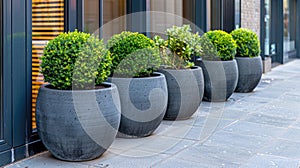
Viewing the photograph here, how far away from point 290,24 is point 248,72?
9195 millimetres

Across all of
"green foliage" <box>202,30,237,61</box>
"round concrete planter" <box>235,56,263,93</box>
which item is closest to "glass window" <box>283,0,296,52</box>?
"round concrete planter" <box>235,56,263,93</box>

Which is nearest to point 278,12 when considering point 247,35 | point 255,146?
point 247,35

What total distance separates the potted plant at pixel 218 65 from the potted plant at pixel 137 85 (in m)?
2.10

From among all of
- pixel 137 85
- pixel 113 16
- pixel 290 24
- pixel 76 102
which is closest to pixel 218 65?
pixel 113 16

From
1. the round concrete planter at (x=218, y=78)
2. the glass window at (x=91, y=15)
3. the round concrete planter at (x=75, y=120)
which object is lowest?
the round concrete planter at (x=75, y=120)

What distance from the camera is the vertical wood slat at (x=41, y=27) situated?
3.98 meters

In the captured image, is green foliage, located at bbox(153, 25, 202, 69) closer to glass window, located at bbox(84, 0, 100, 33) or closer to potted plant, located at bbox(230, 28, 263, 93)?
glass window, located at bbox(84, 0, 100, 33)

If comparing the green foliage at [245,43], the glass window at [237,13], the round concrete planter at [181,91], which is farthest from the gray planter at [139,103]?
the glass window at [237,13]

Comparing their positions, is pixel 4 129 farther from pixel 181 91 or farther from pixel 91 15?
pixel 181 91

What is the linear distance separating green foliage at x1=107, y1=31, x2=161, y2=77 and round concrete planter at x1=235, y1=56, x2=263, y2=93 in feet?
10.9

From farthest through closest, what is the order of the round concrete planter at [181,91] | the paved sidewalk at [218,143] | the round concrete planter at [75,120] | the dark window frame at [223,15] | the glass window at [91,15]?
the dark window frame at [223,15], the round concrete planter at [181,91], the glass window at [91,15], the paved sidewalk at [218,143], the round concrete planter at [75,120]

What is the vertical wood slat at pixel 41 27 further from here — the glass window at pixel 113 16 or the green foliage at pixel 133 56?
the glass window at pixel 113 16

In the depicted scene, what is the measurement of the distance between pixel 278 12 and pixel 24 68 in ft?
37.4

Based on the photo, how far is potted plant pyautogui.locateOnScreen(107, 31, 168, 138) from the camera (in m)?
4.32
